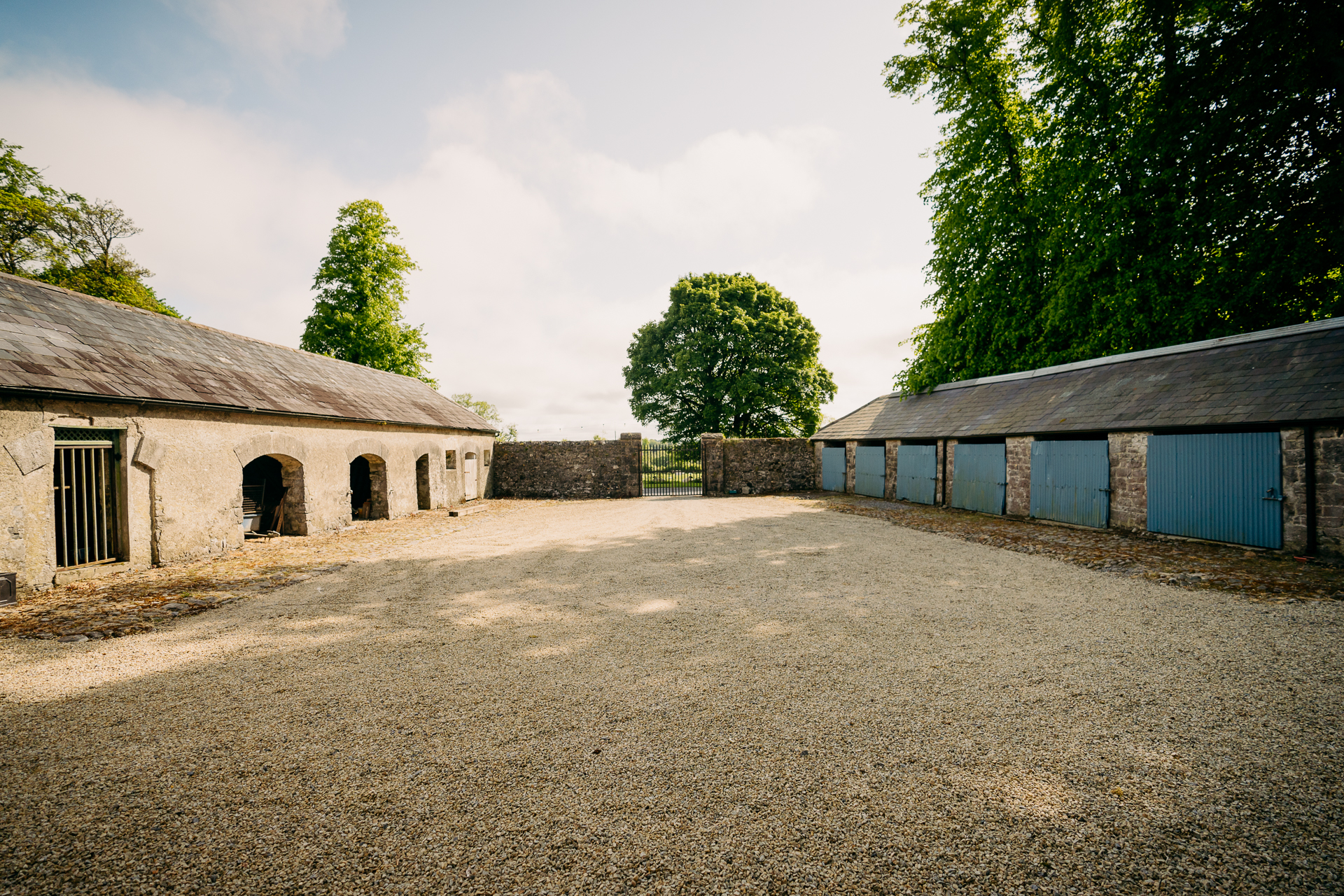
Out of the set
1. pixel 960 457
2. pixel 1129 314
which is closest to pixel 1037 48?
pixel 1129 314

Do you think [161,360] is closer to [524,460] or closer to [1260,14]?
[524,460]

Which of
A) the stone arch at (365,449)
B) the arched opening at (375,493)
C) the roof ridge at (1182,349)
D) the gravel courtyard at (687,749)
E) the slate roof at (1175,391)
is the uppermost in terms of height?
the roof ridge at (1182,349)

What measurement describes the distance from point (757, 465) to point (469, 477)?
11.2 m

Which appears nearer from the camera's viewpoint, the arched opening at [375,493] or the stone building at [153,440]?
the stone building at [153,440]

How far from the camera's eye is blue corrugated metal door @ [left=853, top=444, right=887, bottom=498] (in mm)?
18766

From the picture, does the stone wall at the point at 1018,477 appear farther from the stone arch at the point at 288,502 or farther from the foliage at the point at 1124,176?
the stone arch at the point at 288,502

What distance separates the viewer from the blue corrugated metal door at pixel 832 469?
2097cm

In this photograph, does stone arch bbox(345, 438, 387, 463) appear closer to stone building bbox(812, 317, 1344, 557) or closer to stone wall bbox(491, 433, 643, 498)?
stone wall bbox(491, 433, 643, 498)

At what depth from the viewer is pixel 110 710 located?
3709mm

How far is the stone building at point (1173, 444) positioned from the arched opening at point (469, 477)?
15616 mm

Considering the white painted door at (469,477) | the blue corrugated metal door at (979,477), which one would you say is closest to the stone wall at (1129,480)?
the blue corrugated metal door at (979,477)

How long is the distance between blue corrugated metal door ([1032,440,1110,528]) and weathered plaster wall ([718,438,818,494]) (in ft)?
31.8

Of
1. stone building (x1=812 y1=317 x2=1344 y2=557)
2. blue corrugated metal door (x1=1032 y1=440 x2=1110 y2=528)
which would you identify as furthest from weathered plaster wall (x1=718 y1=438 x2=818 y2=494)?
blue corrugated metal door (x1=1032 y1=440 x2=1110 y2=528)

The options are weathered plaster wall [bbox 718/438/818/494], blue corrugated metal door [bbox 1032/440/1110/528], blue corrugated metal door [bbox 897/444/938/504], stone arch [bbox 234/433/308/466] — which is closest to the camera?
stone arch [bbox 234/433/308/466]
